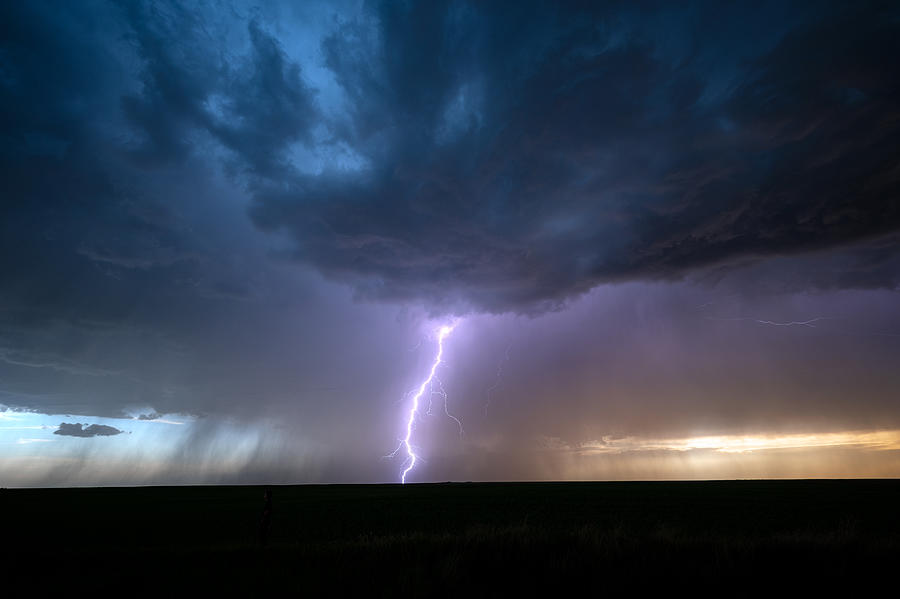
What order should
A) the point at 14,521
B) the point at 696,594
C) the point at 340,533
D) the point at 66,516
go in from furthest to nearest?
the point at 66,516 < the point at 14,521 < the point at 340,533 < the point at 696,594

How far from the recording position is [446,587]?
6691mm

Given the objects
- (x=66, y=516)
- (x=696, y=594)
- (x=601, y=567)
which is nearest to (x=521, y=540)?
(x=601, y=567)

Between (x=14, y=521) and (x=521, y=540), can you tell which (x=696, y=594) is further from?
(x=14, y=521)

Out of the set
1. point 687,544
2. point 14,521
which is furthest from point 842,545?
point 14,521

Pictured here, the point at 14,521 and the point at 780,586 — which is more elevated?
the point at 14,521

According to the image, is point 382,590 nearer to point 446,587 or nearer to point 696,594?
point 446,587

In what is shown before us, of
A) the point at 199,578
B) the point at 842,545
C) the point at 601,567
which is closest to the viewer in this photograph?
the point at 601,567

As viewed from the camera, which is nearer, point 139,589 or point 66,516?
point 139,589

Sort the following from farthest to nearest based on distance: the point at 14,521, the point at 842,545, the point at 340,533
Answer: the point at 14,521 < the point at 340,533 < the point at 842,545

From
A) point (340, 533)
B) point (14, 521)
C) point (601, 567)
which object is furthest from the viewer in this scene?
point (14, 521)

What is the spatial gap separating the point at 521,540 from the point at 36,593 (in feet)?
29.2

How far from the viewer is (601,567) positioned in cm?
746

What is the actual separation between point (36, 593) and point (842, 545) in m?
15.1

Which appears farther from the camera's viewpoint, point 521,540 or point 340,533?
point 340,533
